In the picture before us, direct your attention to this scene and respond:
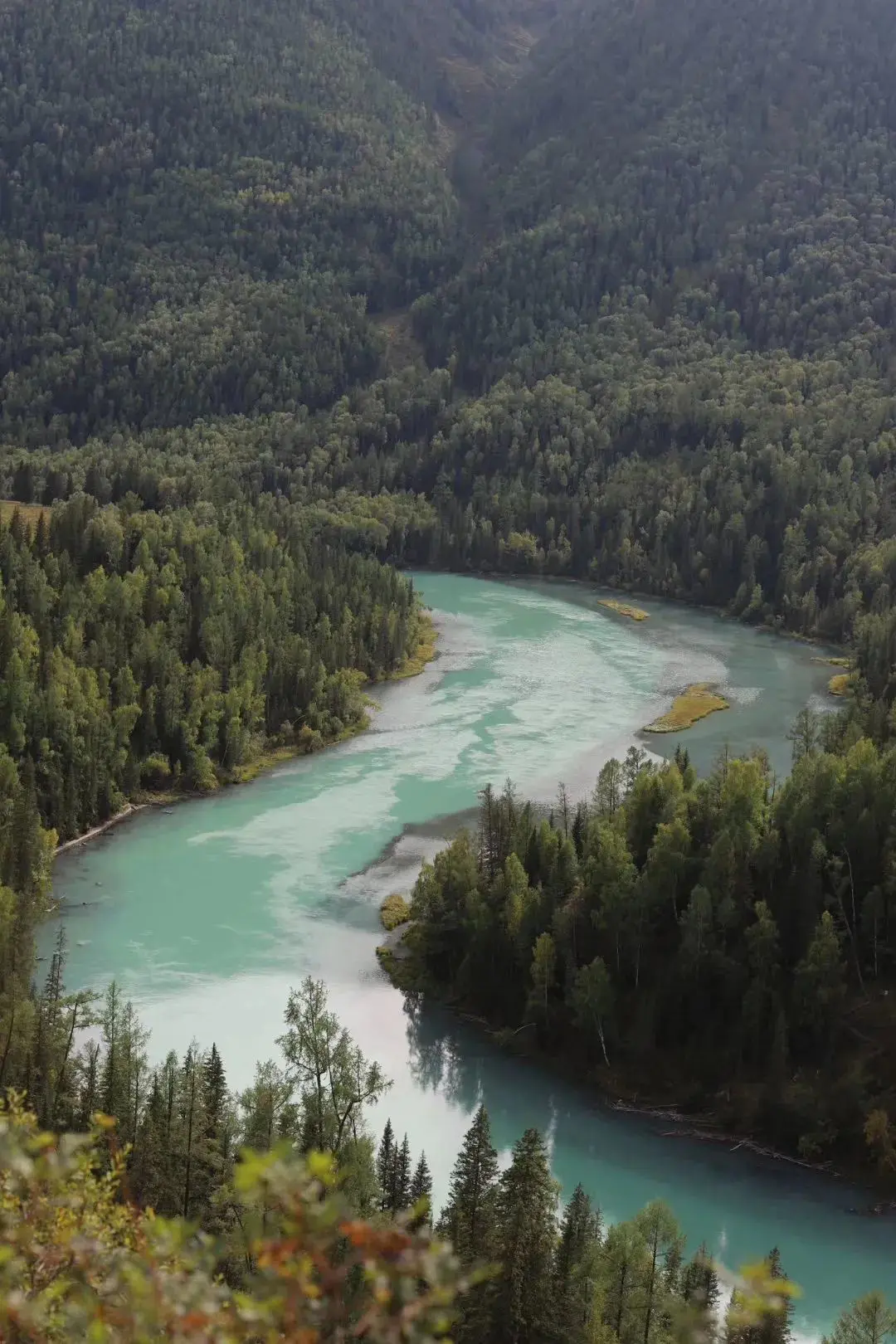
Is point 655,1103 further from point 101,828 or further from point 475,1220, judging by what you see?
point 101,828

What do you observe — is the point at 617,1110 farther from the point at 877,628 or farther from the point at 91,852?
the point at 877,628

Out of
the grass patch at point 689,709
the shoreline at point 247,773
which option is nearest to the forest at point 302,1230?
the shoreline at point 247,773

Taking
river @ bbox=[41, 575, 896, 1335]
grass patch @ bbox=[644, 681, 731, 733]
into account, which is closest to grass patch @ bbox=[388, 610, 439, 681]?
river @ bbox=[41, 575, 896, 1335]

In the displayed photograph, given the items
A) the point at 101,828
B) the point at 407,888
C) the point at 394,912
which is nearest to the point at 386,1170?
the point at 394,912

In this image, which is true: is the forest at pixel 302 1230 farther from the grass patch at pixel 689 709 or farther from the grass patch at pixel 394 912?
the grass patch at pixel 689 709

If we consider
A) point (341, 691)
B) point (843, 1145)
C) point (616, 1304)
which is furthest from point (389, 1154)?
point (341, 691)
